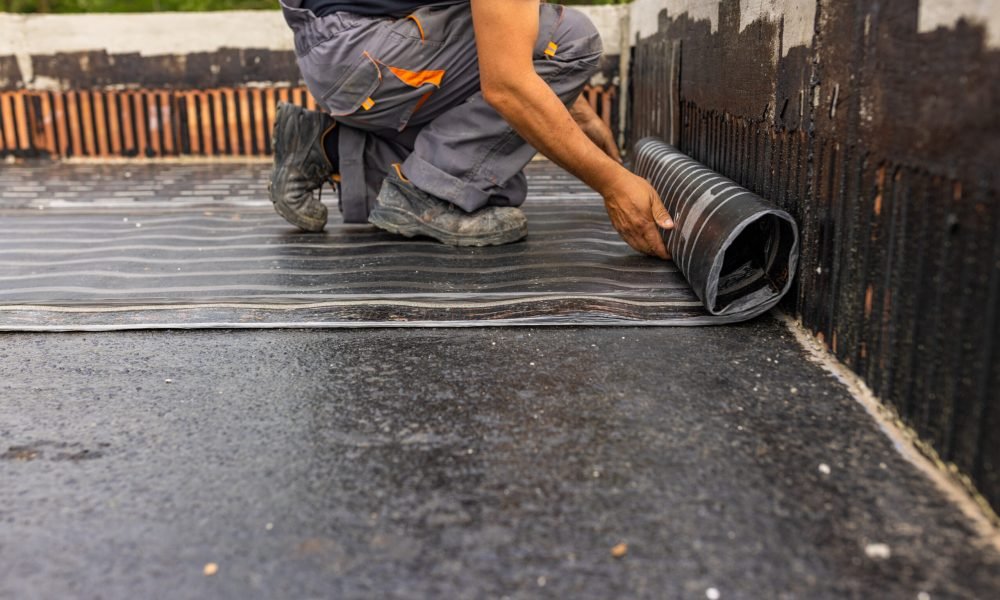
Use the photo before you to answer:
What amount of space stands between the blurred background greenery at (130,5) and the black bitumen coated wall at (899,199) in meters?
5.22

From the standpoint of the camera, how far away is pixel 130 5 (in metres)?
6.78

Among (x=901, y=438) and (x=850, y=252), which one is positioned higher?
(x=850, y=252)

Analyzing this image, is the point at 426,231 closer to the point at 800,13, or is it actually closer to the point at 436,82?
the point at 436,82

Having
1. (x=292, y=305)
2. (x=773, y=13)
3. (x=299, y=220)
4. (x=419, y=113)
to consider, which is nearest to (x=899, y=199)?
(x=773, y=13)

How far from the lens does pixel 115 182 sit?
A: 165 inches

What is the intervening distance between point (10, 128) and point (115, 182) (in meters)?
1.50

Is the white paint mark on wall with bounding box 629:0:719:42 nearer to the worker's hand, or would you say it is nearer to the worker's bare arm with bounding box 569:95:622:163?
the worker's bare arm with bounding box 569:95:622:163

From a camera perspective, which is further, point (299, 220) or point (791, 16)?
point (299, 220)

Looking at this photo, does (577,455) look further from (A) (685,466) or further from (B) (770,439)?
(B) (770,439)

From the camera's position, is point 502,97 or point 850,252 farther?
point 502,97

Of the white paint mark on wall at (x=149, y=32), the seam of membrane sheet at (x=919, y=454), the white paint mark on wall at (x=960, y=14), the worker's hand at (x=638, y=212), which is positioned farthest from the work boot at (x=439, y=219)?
the white paint mark on wall at (x=149, y=32)

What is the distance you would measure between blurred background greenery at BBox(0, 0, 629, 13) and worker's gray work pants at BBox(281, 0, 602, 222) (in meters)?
4.21

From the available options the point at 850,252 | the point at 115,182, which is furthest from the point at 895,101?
the point at 115,182

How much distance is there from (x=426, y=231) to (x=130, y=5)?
17.0 ft
